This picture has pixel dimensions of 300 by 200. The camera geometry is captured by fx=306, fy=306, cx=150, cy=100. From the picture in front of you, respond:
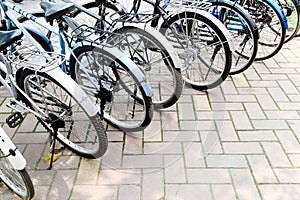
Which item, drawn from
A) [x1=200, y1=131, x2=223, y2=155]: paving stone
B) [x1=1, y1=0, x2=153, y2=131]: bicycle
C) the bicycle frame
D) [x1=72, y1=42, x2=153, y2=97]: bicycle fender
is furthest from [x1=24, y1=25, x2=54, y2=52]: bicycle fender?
[x1=200, y1=131, x2=223, y2=155]: paving stone

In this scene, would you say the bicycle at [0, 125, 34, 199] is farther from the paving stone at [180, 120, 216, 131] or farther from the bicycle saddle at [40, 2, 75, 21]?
the paving stone at [180, 120, 216, 131]

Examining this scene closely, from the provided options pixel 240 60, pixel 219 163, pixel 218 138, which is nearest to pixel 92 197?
pixel 219 163

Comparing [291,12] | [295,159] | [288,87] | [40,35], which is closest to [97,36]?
[40,35]

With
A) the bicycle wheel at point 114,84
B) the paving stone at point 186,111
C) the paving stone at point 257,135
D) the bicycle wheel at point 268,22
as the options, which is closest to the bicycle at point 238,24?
the bicycle wheel at point 268,22

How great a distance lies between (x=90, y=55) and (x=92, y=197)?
40.1 inches

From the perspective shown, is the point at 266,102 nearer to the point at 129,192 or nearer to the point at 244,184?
the point at 244,184

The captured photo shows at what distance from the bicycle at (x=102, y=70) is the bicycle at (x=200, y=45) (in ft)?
1.56

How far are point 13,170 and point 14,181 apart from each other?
5.1 inches

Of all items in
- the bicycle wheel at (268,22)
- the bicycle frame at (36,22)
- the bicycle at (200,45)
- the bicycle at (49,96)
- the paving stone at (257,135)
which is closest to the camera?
the bicycle at (49,96)

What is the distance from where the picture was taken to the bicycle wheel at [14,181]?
188 centimetres

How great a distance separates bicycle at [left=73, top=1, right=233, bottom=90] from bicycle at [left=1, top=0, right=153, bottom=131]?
0.48 meters

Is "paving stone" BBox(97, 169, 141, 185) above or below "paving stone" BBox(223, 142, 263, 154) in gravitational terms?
below

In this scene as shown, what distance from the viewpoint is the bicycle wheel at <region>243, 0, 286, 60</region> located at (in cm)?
338

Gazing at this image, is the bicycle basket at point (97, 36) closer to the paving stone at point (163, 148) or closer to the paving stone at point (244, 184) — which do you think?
the paving stone at point (163, 148)
